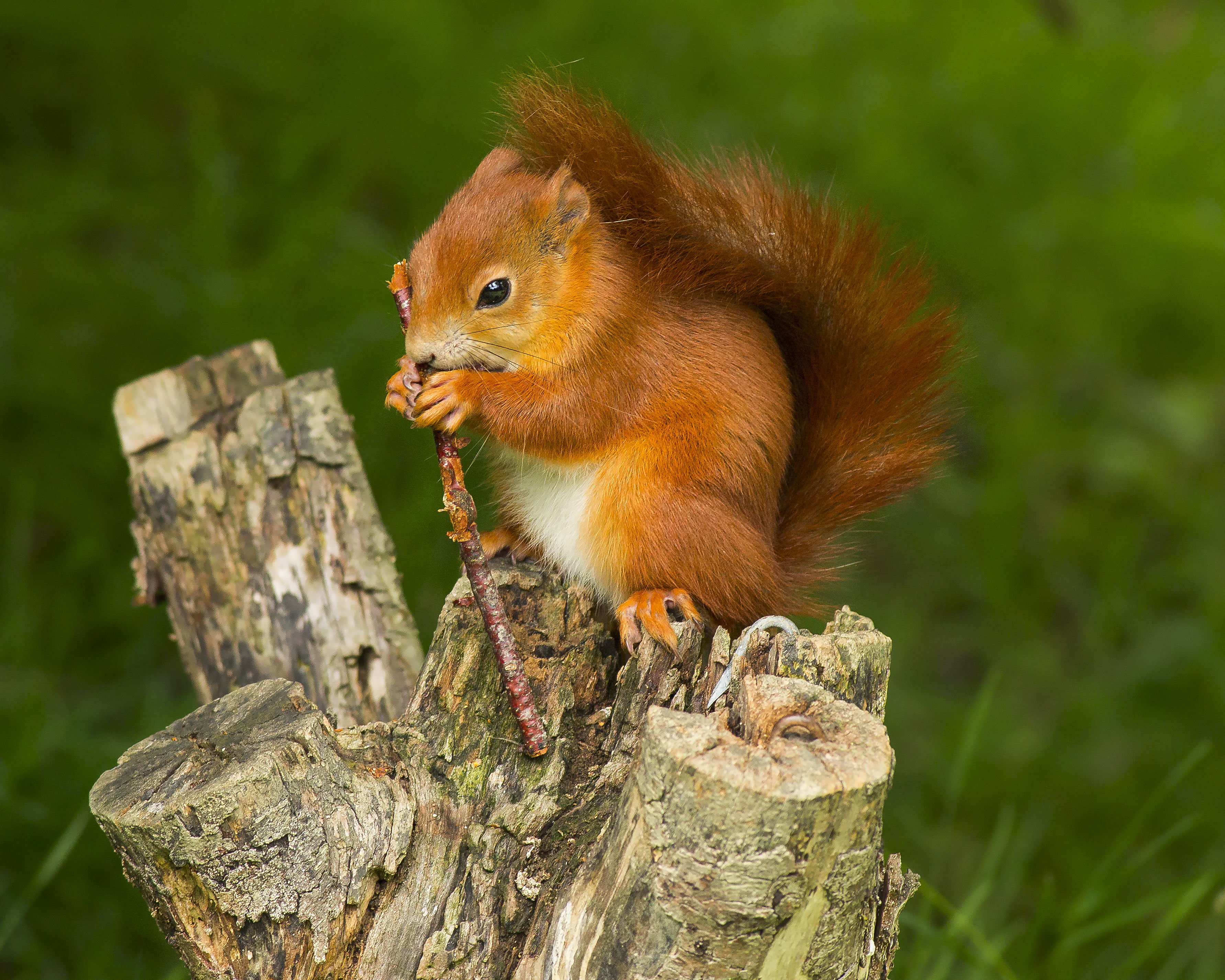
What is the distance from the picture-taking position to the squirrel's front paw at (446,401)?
150 cm

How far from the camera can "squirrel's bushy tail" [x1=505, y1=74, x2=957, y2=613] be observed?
1.66 meters

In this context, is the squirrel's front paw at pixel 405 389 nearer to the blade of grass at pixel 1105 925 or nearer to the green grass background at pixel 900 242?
the green grass background at pixel 900 242

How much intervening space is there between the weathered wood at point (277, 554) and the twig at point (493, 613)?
50cm

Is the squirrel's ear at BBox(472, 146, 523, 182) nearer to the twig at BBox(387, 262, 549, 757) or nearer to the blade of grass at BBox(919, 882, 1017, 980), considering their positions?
the twig at BBox(387, 262, 549, 757)

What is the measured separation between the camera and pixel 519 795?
1.38 metres

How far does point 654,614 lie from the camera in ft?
5.00

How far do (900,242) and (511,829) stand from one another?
215 cm

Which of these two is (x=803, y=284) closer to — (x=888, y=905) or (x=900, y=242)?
(x=888, y=905)

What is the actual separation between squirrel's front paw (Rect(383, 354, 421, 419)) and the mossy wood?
26cm

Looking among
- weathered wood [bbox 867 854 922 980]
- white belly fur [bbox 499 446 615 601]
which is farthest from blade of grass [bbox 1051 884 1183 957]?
white belly fur [bbox 499 446 615 601]

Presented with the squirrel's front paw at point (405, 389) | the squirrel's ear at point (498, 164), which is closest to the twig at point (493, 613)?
the squirrel's front paw at point (405, 389)

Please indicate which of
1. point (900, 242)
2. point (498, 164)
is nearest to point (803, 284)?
point (498, 164)

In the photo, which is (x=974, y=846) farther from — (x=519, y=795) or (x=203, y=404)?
(x=203, y=404)

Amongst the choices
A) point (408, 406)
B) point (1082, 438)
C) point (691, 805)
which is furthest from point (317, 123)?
point (691, 805)
